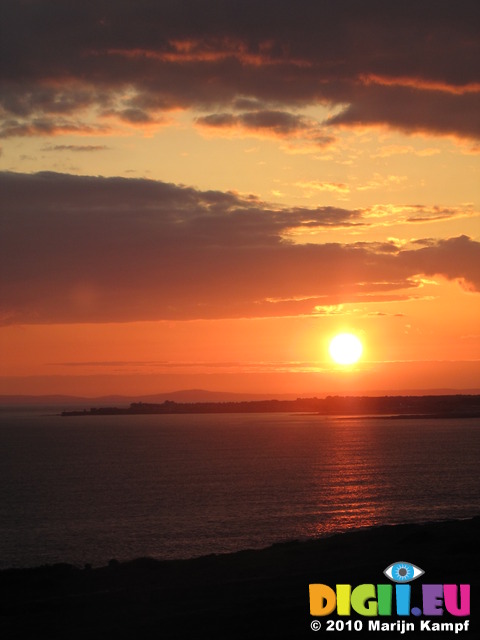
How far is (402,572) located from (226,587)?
6382mm

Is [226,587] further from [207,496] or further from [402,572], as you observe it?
[207,496]

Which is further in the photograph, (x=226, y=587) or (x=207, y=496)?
(x=207, y=496)

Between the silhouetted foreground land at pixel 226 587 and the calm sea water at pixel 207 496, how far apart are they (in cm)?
1259

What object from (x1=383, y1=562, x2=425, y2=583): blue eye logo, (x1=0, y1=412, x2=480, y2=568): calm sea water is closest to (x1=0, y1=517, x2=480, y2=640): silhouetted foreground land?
(x1=383, y1=562, x2=425, y2=583): blue eye logo

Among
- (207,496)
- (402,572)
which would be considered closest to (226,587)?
(402,572)

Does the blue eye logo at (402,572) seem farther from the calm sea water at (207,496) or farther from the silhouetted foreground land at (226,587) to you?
the calm sea water at (207,496)

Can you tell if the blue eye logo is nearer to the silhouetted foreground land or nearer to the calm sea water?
the silhouetted foreground land

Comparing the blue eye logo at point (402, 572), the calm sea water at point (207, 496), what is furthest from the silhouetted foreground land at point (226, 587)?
the calm sea water at point (207, 496)

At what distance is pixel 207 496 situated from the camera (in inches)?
2867

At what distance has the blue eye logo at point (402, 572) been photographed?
86.5 feet

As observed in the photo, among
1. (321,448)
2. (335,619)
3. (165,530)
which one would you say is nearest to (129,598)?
(335,619)

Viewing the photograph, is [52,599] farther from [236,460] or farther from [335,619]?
[236,460]

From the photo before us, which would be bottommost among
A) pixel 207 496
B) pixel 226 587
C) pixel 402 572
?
pixel 226 587

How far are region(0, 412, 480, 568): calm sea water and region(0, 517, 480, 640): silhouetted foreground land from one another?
12.6 m
